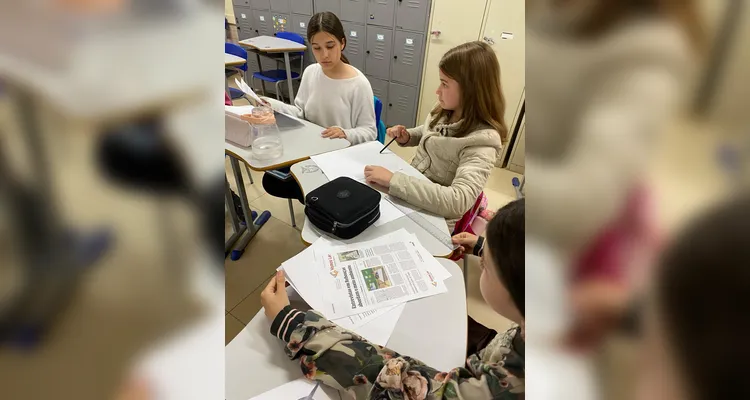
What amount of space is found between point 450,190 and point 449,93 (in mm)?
458

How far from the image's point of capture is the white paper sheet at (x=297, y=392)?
2.21 ft

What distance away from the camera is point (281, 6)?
412cm

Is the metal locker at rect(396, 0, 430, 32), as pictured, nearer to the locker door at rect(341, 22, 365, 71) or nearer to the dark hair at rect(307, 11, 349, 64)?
the locker door at rect(341, 22, 365, 71)

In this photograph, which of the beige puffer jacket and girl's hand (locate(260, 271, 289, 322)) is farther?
the beige puffer jacket

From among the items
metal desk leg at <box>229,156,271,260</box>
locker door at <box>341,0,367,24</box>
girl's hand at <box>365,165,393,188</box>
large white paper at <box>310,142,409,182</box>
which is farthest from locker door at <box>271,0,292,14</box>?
girl's hand at <box>365,165,393,188</box>

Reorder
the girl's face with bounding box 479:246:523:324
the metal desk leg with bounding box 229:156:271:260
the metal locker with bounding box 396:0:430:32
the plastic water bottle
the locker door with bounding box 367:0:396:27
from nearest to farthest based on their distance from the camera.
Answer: the girl's face with bounding box 479:246:523:324, the plastic water bottle, the metal desk leg with bounding box 229:156:271:260, the metal locker with bounding box 396:0:430:32, the locker door with bounding box 367:0:396:27

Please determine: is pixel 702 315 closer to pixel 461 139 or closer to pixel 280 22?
pixel 461 139

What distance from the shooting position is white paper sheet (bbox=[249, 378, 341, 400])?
0.67 metres

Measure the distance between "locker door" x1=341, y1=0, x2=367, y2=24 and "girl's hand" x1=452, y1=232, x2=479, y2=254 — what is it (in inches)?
123

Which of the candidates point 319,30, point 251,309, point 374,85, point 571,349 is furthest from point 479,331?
point 374,85

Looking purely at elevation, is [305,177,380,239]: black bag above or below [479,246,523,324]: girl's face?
below

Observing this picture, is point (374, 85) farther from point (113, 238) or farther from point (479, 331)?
point (113, 238)

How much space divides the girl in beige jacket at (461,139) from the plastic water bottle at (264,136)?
1.60 feet

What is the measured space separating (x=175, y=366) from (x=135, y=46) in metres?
0.12
